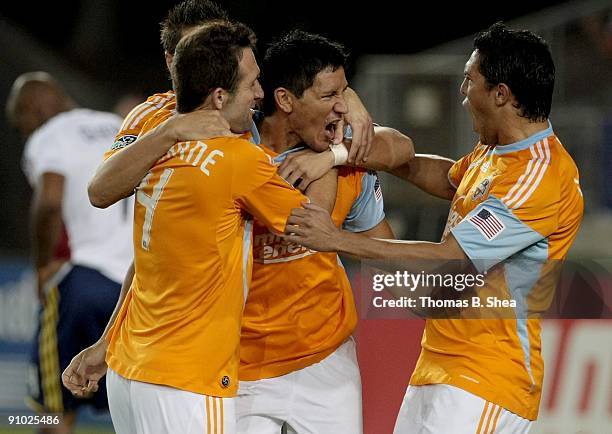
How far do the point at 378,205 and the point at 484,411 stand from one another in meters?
0.78

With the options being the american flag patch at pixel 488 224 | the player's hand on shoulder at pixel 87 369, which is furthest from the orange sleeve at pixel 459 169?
the player's hand on shoulder at pixel 87 369

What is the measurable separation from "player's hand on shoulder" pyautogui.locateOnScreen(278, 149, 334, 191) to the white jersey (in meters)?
2.73

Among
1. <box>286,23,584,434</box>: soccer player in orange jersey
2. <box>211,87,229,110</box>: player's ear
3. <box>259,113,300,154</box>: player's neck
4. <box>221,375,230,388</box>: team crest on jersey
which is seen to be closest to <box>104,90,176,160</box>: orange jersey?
<box>259,113,300,154</box>: player's neck

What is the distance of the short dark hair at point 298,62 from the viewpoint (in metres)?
3.21

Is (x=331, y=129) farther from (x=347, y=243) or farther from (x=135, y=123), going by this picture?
(x=135, y=123)

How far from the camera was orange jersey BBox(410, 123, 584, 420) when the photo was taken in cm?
311

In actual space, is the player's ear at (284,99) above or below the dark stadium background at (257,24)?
below

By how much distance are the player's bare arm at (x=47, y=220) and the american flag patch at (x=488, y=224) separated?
10.5 feet

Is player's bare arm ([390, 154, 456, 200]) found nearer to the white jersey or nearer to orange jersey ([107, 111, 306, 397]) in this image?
orange jersey ([107, 111, 306, 397])

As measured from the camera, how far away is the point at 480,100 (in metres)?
3.30

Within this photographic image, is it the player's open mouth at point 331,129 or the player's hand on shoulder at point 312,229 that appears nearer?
the player's hand on shoulder at point 312,229

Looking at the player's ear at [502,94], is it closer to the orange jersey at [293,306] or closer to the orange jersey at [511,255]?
the orange jersey at [511,255]

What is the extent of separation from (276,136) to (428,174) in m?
0.72

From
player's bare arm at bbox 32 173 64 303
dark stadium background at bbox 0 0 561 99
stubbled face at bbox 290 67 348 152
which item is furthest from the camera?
dark stadium background at bbox 0 0 561 99
